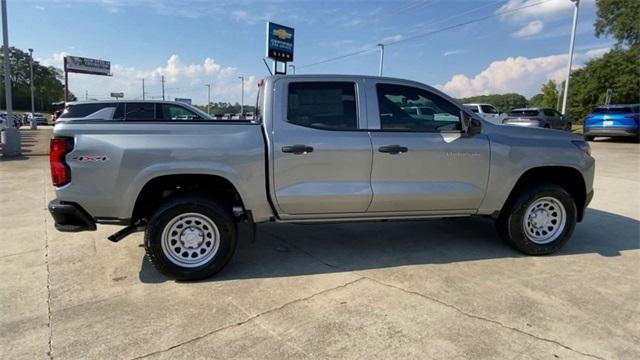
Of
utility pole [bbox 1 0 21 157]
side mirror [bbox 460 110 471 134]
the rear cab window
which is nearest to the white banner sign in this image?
utility pole [bbox 1 0 21 157]

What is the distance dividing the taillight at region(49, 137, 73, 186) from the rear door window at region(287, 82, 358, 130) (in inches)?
76.3

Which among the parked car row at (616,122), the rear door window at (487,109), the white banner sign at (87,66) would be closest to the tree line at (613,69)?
the rear door window at (487,109)

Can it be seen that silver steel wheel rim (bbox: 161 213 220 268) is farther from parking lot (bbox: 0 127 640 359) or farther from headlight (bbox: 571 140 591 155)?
headlight (bbox: 571 140 591 155)

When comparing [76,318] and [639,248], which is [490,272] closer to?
[639,248]

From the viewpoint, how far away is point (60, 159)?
11.7 feet

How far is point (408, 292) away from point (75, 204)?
300 centimetres

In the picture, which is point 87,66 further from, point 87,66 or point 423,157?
point 423,157

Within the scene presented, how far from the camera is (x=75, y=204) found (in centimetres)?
363

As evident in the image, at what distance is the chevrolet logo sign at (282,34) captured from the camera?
24.4 meters

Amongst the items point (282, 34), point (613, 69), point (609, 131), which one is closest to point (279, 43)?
point (282, 34)

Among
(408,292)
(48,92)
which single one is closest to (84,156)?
(408,292)

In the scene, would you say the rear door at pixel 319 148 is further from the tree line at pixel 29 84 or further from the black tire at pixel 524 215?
the tree line at pixel 29 84

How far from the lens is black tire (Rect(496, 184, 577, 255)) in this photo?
4.49 metres

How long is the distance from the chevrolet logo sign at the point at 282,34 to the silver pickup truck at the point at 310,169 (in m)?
21.7
